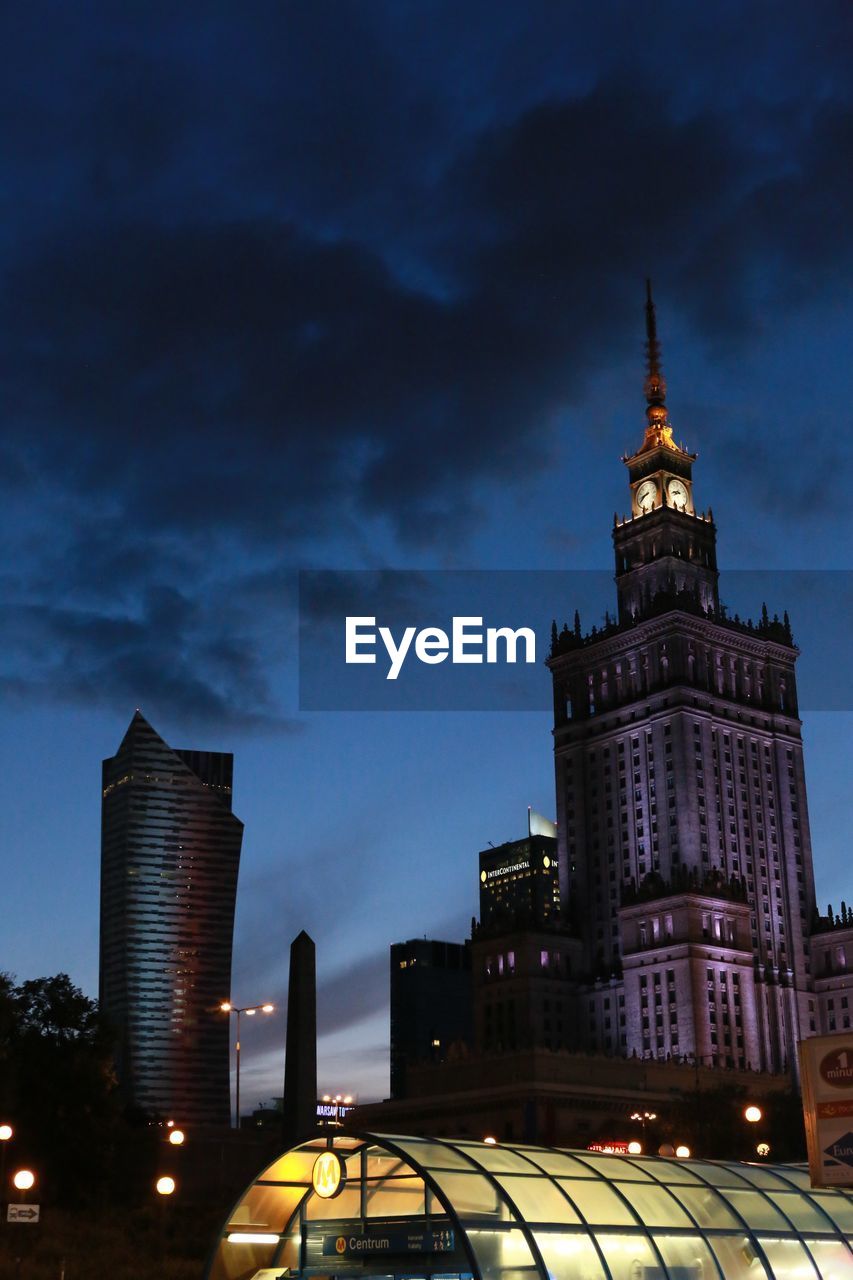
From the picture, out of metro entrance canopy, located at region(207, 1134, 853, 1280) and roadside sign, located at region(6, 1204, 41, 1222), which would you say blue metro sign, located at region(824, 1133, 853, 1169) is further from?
roadside sign, located at region(6, 1204, 41, 1222)

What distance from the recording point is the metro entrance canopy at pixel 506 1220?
126 ft

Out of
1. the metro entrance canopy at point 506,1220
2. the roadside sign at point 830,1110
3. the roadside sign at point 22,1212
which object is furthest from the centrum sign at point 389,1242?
the roadside sign at point 22,1212

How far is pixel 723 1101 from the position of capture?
14575 centimetres

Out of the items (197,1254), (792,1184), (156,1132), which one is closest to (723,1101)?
(156,1132)

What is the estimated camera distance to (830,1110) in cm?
4338

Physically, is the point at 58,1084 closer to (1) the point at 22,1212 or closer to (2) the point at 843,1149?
(1) the point at 22,1212

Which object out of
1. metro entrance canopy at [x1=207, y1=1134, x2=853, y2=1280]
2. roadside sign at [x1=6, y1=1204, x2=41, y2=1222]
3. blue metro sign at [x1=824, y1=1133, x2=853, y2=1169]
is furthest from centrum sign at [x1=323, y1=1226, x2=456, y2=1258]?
roadside sign at [x1=6, y1=1204, x2=41, y2=1222]

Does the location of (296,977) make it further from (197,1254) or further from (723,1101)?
(723,1101)

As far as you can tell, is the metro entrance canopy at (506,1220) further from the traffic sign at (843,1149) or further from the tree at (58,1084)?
the tree at (58,1084)

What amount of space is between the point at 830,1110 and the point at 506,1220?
10.2 meters

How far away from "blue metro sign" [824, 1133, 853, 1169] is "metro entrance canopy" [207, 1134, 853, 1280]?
115 inches

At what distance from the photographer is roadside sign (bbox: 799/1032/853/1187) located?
42844 mm

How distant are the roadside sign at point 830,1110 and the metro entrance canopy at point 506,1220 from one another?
2.61m

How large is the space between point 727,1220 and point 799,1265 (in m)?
2.42
